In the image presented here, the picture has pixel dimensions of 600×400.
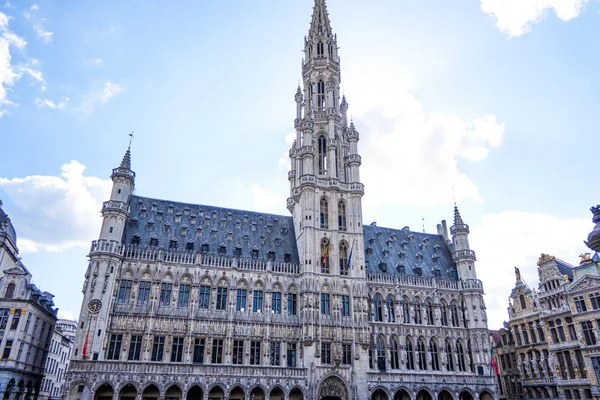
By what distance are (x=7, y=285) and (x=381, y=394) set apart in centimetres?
4569

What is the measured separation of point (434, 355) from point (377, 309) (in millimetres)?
9633

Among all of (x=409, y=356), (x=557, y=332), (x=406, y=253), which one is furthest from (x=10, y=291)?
(x=557, y=332)

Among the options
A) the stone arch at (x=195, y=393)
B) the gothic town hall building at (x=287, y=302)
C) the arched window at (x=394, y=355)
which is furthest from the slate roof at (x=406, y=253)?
the stone arch at (x=195, y=393)

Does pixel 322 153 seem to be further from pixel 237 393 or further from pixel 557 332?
pixel 557 332

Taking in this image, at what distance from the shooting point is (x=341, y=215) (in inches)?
2334

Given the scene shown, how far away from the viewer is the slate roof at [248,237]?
5394 cm

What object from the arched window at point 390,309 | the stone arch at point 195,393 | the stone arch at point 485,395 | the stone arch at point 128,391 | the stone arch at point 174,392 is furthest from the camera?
the arched window at point 390,309

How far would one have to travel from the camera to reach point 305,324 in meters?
50.4

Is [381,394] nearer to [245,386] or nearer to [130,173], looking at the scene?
[245,386]

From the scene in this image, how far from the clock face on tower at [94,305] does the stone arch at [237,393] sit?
16859 mm

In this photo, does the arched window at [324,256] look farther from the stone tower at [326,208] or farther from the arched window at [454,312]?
the arched window at [454,312]

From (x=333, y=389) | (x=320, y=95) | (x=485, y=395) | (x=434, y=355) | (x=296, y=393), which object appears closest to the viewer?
(x=296, y=393)

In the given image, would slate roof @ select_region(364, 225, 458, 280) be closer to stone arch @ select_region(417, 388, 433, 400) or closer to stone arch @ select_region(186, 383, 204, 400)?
stone arch @ select_region(417, 388, 433, 400)

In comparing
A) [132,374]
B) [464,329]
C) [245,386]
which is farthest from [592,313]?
[132,374]
